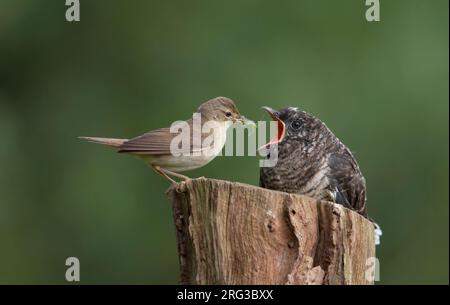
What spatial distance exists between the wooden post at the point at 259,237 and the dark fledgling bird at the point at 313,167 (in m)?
1.22

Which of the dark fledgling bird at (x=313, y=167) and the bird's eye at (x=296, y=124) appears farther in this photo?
the bird's eye at (x=296, y=124)

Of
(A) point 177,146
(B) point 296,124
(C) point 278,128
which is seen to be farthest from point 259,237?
(C) point 278,128

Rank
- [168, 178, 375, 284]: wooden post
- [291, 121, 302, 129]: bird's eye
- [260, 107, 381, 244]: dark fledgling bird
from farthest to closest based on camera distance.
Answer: [291, 121, 302, 129]: bird's eye < [260, 107, 381, 244]: dark fledgling bird < [168, 178, 375, 284]: wooden post

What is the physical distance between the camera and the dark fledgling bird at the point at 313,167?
6.67 metres

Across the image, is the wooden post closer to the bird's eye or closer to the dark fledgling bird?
the dark fledgling bird

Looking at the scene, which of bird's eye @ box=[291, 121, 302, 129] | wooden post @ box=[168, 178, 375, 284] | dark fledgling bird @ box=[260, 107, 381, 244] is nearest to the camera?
wooden post @ box=[168, 178, 375, 284]

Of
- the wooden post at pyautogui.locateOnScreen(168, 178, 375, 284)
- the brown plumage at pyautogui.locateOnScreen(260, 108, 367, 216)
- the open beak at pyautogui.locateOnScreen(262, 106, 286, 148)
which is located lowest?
the wooden post at pyautogui.locateOnScreen(168, 178, 375, 284)

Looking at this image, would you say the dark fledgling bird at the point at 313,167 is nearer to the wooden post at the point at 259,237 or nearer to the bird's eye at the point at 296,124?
the bird's eye at the point at 296,124

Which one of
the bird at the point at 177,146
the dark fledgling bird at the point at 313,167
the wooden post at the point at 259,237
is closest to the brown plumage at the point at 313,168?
the dark fledgling bird at the point at 313,167

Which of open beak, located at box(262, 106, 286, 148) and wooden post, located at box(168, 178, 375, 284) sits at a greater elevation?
open beak, located at box(262, 106, 286, 148)

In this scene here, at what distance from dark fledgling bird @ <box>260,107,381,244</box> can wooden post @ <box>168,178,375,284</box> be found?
1220 millimetres

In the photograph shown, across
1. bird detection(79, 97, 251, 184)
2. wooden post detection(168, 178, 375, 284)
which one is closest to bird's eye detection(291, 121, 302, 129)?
bird detection(79, 97, 251, 184)

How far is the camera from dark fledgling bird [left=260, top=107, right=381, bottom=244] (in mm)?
6668

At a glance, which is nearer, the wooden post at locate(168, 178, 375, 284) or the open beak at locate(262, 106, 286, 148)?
the wooden post at locate(168, 178, 375, 284)
